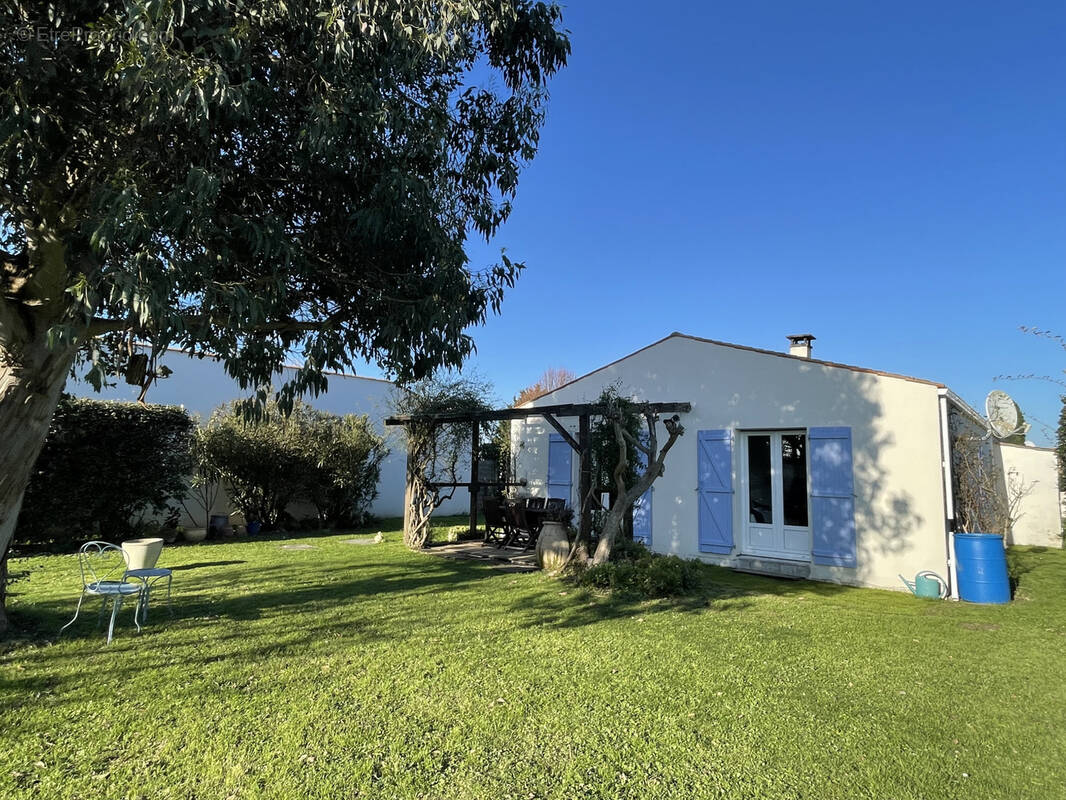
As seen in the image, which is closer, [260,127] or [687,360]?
[260,127]

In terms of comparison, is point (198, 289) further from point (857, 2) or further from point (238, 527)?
point (238, 527)

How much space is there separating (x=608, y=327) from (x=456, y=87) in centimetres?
1120

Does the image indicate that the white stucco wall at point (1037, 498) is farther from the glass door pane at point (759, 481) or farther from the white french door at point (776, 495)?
the glass door pane at point (759, 481)

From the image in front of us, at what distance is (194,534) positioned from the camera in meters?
10.4

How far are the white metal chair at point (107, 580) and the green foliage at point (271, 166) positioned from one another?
6.45ft

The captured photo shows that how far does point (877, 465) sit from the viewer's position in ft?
24.3

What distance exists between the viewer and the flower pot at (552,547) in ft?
24.7

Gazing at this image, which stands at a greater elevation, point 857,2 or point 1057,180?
point 857,2

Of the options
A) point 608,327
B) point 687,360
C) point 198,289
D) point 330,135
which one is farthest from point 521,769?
point 608,327

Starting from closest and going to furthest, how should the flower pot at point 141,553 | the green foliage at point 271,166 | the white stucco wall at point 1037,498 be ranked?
the green foliage at point 271,166
the flower pot at point 141,553
the white stucco wall at point 1037,498

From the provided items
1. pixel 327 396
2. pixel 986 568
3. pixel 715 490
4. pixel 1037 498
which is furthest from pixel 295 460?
pixel 1037 498

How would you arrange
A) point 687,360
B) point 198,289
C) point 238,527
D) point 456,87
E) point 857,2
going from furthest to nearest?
point 238,527, point 687,360, point 857,2, point 456,87, point 198,289

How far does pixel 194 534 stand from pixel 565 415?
7.49 m

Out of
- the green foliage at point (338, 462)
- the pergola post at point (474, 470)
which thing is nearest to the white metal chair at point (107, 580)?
the green foliage at point (338, 462)
